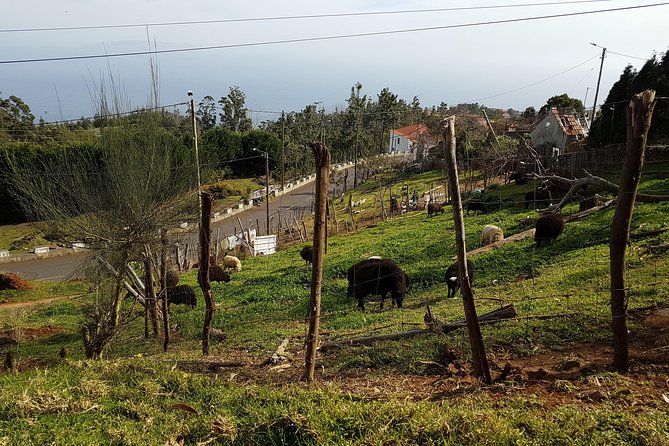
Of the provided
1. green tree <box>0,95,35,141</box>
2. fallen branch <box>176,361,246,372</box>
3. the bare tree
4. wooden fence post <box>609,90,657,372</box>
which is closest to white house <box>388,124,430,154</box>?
green tree <box>0,95,35,141</box>

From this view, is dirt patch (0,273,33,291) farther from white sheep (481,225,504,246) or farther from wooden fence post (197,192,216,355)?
white sheep (481,225,504,246)

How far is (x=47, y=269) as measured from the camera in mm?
30266

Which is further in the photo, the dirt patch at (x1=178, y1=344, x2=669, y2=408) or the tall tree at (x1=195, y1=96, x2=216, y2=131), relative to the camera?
the tall tree at (x1=195, y1=96, x2=216, y2=131)

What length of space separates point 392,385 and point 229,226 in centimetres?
3708

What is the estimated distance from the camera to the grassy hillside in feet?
15.3

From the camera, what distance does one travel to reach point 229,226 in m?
42.1

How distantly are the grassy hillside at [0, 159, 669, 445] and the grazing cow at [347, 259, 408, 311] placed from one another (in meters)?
0.67

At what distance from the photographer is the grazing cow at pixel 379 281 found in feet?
42.8

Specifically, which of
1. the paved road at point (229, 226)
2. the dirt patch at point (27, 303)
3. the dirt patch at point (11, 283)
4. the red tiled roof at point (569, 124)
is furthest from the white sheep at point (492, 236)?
the red tiled roof at point (569, 124)

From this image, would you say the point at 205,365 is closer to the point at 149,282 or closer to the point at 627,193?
the point at 149,282

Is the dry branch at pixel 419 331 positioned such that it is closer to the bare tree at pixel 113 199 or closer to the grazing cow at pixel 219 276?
the bare tree at pixel 113 199

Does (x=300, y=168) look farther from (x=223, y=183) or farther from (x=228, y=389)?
(x=228, y=389)

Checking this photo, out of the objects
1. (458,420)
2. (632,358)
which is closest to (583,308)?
(632,358)

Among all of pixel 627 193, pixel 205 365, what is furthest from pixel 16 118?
pixel 627 193
